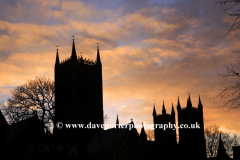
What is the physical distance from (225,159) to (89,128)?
34.5 meters

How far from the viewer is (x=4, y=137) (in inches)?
1976

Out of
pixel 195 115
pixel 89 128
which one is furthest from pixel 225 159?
pixel 195 115

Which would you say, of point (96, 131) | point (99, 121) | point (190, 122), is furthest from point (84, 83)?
point (190, 122)

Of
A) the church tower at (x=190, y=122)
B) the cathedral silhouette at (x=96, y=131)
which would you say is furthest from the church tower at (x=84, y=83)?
the church tower at (x=190, y=122)

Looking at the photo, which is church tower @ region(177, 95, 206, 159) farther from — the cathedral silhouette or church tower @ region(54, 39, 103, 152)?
church tower @ region(54, 39, 103, 152)

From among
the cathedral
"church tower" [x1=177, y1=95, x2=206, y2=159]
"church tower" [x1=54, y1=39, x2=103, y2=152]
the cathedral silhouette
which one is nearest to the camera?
the cathedral silhouette

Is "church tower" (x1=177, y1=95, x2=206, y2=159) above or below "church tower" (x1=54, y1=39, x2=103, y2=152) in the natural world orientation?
below

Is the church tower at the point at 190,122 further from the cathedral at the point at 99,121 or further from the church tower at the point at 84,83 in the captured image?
the church tower at the point at 84,83

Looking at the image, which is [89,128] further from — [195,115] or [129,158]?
[195,115]

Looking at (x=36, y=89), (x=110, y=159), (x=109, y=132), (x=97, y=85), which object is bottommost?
(x=110, y=159)

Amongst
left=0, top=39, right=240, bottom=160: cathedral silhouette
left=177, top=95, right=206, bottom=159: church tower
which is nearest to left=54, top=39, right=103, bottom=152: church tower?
left=0, top=39, right=240, bottom=160: cathedral silhouette

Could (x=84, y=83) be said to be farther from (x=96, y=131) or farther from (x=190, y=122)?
(x=190, y=122)

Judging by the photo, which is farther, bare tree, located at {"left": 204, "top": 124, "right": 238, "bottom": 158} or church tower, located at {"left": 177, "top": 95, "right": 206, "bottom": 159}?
church tower, located at {"left": 177, "top": 95, "right": 206, "bottom": 159}

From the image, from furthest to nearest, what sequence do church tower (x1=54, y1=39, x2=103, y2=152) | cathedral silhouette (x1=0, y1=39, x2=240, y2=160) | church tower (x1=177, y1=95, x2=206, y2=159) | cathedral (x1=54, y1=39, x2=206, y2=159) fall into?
1. church tower (x1=177, y1=95, x2=206, y2=159)
2. church tower (x1=54, y1=39, x2=103, y2=152)
3. cathedral (x1=54, y1=39, x2=206, y2=159)
4. cathedral silhouette (x1=0, y1=39, x2=240, y2=160)
